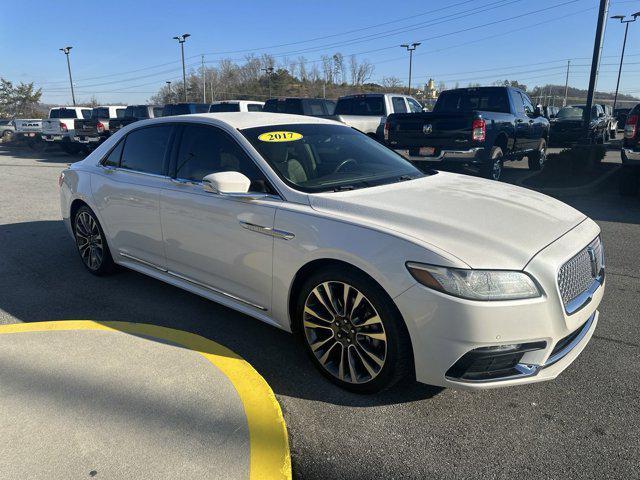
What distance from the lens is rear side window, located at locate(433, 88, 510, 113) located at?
10.8 metres

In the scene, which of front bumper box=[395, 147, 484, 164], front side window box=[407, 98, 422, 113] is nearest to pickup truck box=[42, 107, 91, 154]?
front side window box=[407, 98, 422, 113]

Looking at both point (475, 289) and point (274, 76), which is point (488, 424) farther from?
point (274, 76)

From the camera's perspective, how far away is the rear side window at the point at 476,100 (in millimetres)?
10828

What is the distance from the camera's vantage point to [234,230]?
3.38m

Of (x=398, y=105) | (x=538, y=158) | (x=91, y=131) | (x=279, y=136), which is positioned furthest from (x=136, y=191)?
(x=91, y=131)

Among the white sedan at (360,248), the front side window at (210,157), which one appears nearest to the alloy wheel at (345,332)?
the white sedan at (360,248)

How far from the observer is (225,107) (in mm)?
17594

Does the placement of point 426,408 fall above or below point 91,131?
below

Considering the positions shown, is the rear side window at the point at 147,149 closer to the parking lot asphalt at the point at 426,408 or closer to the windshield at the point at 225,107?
the parking lot asphalt at the point at 426,408

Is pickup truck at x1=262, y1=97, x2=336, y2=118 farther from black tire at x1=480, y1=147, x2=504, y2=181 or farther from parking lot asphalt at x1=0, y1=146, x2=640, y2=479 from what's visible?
parking lot asphalt at x1=0, y1=146, x2=640, y2=479

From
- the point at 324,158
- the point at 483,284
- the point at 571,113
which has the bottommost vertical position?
the point at 483,284

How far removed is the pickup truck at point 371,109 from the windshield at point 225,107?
447 centimetres

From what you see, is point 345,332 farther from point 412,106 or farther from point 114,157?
point 412,106

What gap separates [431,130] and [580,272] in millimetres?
6909
